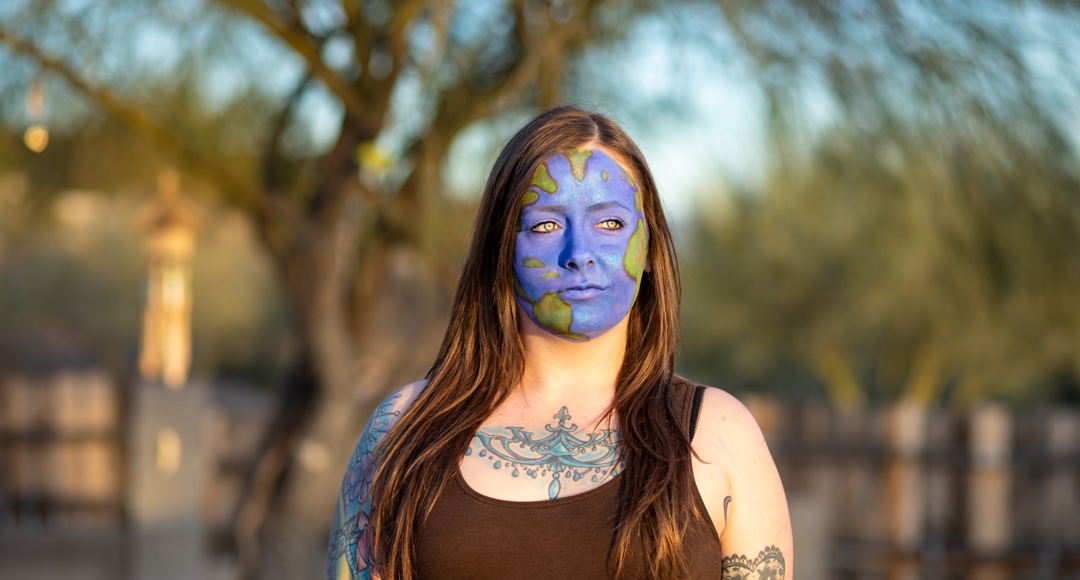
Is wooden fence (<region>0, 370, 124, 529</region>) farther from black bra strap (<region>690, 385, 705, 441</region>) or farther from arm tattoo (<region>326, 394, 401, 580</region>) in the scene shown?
black bra strap (<region>690, 385, 705, 441</region>)

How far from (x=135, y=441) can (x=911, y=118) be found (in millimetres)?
5415

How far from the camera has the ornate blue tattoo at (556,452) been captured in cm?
173

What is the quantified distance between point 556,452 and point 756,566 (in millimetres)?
364

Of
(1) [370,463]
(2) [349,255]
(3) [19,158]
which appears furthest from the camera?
(3) [19,158]

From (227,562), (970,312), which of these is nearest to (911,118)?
(970,312)

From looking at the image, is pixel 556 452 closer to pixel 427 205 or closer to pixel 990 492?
pixel 427 205

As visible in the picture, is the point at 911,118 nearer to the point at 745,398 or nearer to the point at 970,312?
the point at 970,312

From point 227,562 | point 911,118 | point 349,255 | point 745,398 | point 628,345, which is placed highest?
point 911,118

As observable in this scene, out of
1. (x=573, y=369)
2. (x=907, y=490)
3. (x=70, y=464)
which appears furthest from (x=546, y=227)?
(x=70, y=464)

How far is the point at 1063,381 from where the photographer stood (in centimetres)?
1755

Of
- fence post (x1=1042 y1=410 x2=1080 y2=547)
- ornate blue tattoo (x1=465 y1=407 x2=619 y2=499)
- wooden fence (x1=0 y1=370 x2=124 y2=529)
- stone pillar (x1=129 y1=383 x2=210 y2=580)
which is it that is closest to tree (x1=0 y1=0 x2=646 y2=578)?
stone pillar (x1=129 y1=383 x2=210 y2=580)

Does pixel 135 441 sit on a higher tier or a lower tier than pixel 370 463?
higher

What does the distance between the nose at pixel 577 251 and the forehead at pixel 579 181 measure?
0.05 meters

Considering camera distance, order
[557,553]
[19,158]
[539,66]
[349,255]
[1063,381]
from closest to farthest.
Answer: [557,553], [539,66], [349,255], [19,158], [1063,381]
